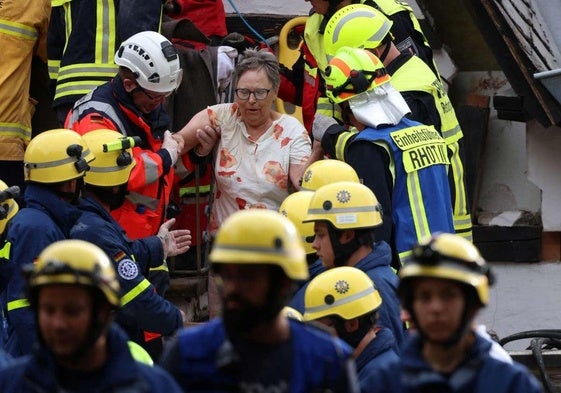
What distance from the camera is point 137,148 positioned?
8.58m

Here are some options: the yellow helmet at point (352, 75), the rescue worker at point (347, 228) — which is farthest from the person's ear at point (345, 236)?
the yellow helmet at point (352, 75)

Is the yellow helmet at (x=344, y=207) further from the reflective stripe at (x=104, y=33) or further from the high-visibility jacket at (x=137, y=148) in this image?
the reflective stripe at (x=104, y=33)

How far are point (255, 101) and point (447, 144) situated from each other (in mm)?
1139

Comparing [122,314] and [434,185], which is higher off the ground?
[434,185]

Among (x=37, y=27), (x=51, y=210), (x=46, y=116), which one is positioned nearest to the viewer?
(x=51, y=210)

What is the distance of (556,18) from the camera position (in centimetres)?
1123

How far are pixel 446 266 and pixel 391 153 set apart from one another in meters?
3.47

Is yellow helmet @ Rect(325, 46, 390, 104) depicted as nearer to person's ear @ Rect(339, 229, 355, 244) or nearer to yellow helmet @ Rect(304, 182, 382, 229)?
yellow helmet @ Rect(304, 182, 382, 229)

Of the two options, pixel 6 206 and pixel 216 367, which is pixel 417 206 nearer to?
pixel 6 206

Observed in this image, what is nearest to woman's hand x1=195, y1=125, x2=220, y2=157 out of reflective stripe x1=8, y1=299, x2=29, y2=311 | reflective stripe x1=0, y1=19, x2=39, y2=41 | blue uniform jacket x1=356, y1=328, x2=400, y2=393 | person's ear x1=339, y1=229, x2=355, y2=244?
reflective stripe x1=0, y1=19, x2=39, y2=41

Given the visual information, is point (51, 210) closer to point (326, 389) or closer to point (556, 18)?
point (326, 389)

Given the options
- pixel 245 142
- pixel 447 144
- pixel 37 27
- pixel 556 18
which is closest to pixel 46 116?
pixel 37 27

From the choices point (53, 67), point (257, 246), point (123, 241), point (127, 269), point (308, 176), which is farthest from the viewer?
point (53, 67)

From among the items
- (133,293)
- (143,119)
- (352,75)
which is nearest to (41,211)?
(133,293)
